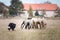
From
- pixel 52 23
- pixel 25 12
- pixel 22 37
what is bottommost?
pixel 22 37

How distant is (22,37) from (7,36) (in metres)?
0.16

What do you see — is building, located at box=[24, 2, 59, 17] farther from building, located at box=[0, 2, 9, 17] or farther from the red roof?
building, located at box=[0, 2, 9, 17]

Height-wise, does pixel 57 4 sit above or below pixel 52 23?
above

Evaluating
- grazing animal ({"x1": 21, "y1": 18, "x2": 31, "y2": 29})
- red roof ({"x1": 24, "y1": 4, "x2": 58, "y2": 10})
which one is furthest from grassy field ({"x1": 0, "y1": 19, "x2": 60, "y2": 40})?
red roof ({"x1": 24, "y1": 4, "x2": 58, "y2": 10})

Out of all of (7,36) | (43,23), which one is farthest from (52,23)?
(7,36)

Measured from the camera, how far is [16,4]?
1.60m

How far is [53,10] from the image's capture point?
1598 mm

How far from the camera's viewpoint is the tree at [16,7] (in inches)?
62.6

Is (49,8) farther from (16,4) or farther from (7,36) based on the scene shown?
(7,36)

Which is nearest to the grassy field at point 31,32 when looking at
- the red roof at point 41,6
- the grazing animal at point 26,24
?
the grazing animal at point 26,24

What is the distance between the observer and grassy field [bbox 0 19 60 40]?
158 centimetres

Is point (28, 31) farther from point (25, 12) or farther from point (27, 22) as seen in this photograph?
point (25, 12)

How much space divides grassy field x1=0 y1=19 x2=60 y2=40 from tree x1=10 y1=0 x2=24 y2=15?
0.10 m

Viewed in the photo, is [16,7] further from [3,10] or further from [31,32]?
[31,32]
